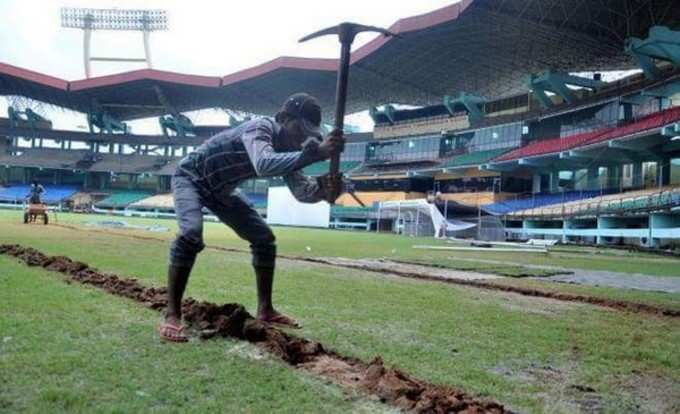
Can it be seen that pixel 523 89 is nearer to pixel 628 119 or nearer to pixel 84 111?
pixel 628 119

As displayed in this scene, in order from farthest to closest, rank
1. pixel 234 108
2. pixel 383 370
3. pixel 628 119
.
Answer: pixel 234 108, pixel 628 119, pixel 383 370

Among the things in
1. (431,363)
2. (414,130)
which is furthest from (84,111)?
(431,363)

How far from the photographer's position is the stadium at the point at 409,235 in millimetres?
3252

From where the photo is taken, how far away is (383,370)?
3.27m

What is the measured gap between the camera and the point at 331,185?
14.4ft

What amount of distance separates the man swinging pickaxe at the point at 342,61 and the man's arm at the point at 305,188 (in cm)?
26

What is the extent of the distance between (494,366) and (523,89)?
5516 cm

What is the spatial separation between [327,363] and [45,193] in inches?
3291

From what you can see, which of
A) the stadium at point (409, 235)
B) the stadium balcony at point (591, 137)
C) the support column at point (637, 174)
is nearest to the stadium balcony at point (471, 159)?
the stadium at point (409, 235)

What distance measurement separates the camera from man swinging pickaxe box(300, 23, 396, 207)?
14.1ft

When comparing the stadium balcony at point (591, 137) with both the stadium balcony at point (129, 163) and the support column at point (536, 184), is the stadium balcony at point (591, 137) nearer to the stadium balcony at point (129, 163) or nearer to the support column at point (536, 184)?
the support column at point (536, 184)

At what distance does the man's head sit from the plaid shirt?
8cm

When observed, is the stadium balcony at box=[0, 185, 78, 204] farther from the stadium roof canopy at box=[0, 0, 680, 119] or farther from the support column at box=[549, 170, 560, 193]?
the support column at box=[549, 170, 560, 193]

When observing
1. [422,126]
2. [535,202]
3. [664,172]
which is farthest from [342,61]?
[422,126]
